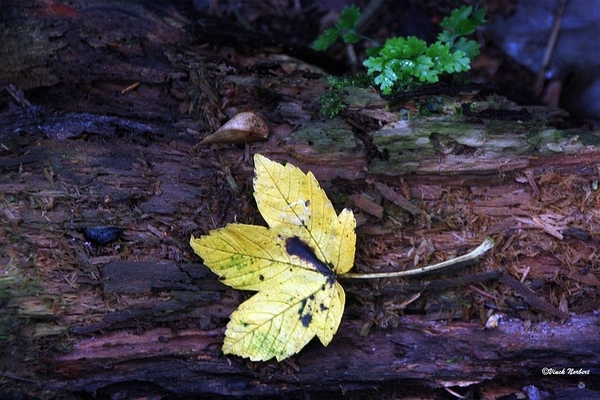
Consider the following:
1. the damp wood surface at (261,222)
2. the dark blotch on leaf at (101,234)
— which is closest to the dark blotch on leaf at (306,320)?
the damp wood surface at (261,222)

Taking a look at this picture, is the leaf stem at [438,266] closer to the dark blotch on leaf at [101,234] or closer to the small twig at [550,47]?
the dark blotch on leaf at [101,234]

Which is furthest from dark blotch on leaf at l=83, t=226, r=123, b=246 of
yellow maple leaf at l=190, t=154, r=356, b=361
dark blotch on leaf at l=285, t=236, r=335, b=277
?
dark blotch on leaf at l=285, t=236, r=335, b=277

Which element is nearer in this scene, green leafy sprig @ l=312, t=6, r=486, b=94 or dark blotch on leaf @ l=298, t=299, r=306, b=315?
dark blotch on leaf @ l=298, t=299, r=306, b=315

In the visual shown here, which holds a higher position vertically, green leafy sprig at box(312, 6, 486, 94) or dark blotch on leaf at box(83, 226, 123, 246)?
green leafy sprig at box(312, 6, 486, 94)

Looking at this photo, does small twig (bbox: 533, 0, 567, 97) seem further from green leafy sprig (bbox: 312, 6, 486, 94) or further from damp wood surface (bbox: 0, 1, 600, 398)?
green leafy sprig (bbox: 312, 6, 486, 94)

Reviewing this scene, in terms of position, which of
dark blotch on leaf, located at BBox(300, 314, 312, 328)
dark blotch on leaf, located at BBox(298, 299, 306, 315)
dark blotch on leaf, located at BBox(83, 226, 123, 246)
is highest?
dark blotch on leaf, located at BBox(83, 226, 123, 246)

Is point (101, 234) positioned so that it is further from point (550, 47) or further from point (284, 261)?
point (550, 47)
